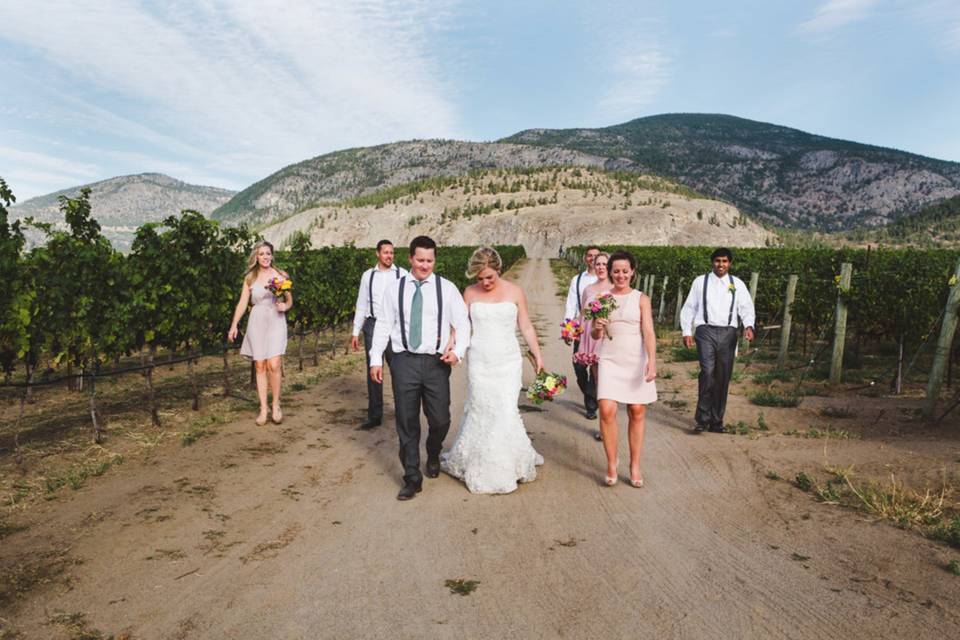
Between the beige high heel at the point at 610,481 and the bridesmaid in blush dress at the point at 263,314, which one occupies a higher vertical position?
the bridesmaid in blush dress at the point at 263,314

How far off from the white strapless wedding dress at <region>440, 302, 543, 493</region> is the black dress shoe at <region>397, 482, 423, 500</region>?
0.45 meters

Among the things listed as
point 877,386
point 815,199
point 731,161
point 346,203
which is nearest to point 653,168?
point 731,161

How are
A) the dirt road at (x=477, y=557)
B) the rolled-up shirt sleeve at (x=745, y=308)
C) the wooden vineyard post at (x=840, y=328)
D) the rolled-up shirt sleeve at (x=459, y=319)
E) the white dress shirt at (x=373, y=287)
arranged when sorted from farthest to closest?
the wooden vineyard post at (x=840, y=328), the white dress shirt at (x=373, y=287), the rolled-up shirt sleeve at (x=745, y=308), the rolled-up shirt sleeve at (x=459, y=319), the dirt road at (x=477, y=557)

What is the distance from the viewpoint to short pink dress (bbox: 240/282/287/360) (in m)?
7.03

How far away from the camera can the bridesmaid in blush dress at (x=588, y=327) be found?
5.92 meters

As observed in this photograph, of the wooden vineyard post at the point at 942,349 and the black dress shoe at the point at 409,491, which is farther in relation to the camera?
the wooden vineyard post at the point at 942,349

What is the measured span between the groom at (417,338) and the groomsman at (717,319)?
313cm

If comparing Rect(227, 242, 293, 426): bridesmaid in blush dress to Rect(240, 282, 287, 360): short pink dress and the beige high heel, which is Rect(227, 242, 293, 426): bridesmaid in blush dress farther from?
the beige high heel

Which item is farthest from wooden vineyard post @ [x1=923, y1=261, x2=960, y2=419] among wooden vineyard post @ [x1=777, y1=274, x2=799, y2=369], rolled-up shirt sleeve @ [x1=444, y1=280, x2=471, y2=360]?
rolled-up shirt sleeve @ [x1=444, y1=280, x2=471, y2=360]

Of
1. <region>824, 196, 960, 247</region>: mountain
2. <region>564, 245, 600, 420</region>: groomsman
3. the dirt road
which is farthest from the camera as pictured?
<region>824, 196, 960, 247</region>: mountain

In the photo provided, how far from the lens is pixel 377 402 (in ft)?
24.0

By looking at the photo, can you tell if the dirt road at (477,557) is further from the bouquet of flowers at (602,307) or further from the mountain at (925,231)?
the mountain at (925,231)

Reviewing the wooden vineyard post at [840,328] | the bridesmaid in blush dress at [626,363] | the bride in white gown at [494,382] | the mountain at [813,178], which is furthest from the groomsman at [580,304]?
the mountain at [813,178]

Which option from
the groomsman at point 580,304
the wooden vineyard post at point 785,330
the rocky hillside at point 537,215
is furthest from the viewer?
the rocky hillside at point 537,215
